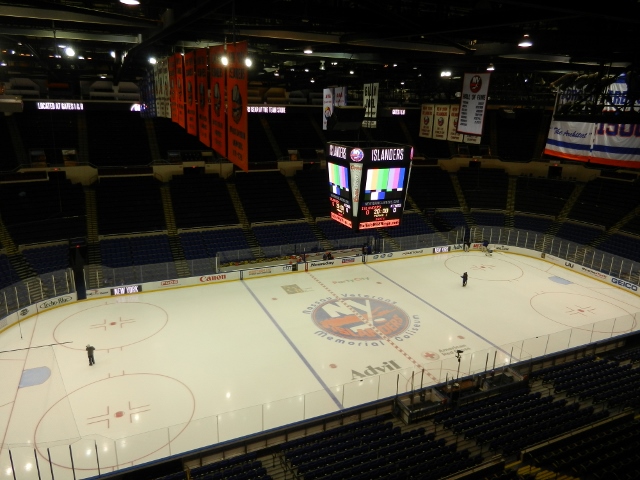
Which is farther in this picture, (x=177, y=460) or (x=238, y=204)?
(x=238, y=204)

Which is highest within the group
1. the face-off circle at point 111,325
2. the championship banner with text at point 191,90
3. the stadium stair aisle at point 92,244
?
the championship banner with text at point 191,90

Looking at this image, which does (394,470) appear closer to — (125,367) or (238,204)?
(125,367)

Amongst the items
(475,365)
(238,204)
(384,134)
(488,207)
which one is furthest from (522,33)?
(384,134)

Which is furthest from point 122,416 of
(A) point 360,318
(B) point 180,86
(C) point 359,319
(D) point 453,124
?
(D) point 453,124

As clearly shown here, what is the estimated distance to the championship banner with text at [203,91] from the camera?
10.9 m

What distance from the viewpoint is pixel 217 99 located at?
1024 centimetres

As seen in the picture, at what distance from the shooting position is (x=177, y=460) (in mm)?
11852

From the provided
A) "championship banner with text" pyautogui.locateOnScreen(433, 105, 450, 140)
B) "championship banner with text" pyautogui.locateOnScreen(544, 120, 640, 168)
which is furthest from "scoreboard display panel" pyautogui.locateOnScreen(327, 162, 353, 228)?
"championship banner with text" pyautogui.locateOnScreen(433, 105, 450, 140)

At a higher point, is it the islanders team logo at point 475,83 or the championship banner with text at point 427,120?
the islanders team logo at point 475,83

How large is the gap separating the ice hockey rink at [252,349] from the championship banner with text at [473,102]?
8.66 metres

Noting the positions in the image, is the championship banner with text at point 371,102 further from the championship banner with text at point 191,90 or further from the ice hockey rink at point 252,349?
the championship banner with text at point 191,90

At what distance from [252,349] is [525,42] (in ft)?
46.7

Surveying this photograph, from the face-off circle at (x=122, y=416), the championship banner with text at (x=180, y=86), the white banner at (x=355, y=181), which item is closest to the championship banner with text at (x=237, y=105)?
the championship banner with text at (x=180, y=86)

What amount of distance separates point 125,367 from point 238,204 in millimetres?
18181
